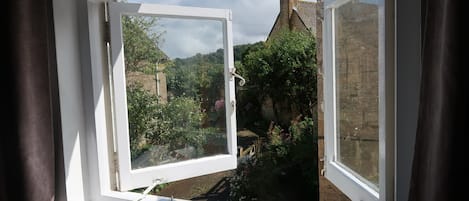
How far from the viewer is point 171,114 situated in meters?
1.51

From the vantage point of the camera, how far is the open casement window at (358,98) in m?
0.98

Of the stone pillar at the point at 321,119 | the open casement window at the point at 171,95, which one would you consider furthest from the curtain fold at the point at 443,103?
the stone pillar at the point at 321,119

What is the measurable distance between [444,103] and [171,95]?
1.12 metres

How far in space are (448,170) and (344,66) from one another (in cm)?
83

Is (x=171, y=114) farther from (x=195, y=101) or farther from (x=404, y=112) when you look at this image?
(x=404, y=112)

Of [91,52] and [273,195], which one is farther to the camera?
[273,195]

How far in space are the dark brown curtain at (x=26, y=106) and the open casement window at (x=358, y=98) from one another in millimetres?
1155

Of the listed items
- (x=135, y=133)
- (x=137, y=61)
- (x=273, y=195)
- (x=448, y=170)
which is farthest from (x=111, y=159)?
(x=448, y=170)

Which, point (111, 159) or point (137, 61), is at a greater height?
point (137, 61)

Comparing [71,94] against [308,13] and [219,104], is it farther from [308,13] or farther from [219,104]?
[308,13]

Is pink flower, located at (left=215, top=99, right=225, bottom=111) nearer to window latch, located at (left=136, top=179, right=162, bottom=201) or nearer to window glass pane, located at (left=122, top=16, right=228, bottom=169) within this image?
window glass pane, located at (left=122, top=16, right=228, bottom=169)

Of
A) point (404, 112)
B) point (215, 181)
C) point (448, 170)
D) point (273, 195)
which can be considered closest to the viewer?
point (448, 170)

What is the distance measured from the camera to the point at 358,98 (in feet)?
4.44

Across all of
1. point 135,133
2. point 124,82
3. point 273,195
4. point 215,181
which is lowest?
point 273,195
